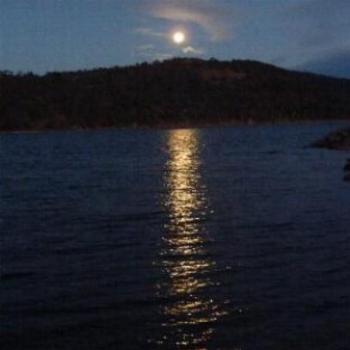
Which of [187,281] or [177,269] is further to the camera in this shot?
[177,269]

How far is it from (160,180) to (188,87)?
159 meters

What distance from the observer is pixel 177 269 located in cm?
1662

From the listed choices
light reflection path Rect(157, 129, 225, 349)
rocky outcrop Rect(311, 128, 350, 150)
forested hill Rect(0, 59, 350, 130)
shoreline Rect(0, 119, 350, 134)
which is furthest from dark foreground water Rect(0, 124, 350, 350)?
forested hill Rect(0, 59, 350, 130)

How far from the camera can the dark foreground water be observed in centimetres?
1223

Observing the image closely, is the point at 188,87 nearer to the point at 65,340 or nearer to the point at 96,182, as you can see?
the point at 96,182

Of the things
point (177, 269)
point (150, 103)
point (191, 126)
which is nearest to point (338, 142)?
point (177, 269)

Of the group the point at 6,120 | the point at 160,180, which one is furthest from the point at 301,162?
the point at 6,120

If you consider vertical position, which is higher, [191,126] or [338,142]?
[338,142]

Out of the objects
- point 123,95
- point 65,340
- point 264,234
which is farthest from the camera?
point 123,95

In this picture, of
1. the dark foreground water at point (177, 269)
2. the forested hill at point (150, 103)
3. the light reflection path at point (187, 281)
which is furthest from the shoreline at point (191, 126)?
the light reflection path at point (187, 281)

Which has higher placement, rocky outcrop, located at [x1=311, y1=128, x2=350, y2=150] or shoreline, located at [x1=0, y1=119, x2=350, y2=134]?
rocky outcrop, located at [x1=311, y1=128, x2=350, y2=150]

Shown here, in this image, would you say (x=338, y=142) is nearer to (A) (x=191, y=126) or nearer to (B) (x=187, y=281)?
(B) (x=187, y=281)

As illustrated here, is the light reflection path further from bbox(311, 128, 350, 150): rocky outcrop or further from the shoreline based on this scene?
the shoreline

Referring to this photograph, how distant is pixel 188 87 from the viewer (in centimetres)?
19900
